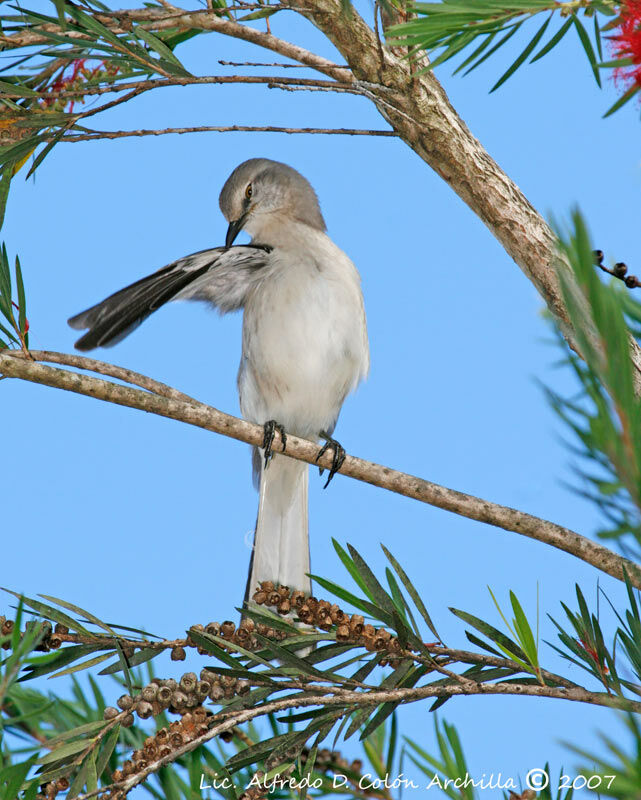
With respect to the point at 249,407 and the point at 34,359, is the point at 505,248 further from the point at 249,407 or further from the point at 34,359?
the point at 249,407

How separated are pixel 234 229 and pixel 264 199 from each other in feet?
0.71

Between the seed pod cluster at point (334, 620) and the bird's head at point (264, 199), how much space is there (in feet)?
8.21

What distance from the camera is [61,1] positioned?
3.74 ft

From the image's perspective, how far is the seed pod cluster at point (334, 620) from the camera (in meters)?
1.18

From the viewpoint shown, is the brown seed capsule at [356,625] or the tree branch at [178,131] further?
the tree branch at [178,131]

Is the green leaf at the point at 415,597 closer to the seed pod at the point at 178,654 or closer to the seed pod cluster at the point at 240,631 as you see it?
the seed pod cluster at the point at 240,631

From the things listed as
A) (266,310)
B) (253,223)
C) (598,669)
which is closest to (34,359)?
(598,669)

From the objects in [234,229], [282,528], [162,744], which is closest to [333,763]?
[162,744]

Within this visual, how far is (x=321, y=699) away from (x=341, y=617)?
0.13 meters

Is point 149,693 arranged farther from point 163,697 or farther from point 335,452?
point 335,452

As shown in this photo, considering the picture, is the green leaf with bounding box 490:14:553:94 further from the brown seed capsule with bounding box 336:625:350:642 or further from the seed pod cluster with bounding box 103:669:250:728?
the seed pod cluster with bounding box 103:669:250:728

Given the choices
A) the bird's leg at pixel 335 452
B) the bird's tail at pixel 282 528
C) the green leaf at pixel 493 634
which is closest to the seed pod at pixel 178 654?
the green leaf at pixel 493 634

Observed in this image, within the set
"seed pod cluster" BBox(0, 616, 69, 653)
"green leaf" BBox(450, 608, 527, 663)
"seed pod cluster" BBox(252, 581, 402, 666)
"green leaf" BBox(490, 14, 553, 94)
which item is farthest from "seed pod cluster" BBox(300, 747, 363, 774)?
"green leaf" BBox(490, 14, 553, 94)

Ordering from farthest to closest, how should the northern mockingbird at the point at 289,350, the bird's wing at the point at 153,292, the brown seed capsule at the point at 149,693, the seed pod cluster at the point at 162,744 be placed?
the northern mockingbird at the point at 289,350
the bird's wing at the point at 153,292
the brown seed capsule at the point at 149,693
the seed pod cluster at the point at 162,744
